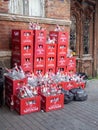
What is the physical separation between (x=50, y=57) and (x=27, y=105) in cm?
178

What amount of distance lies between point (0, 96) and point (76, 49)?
409cm

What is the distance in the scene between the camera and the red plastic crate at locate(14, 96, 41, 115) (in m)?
4.15

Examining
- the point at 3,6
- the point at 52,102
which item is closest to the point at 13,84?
the point at 52,102

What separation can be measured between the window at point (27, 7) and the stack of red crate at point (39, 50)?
0.95 m

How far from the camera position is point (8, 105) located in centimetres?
460

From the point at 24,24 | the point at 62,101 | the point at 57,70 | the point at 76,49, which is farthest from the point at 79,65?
the point at 62,101

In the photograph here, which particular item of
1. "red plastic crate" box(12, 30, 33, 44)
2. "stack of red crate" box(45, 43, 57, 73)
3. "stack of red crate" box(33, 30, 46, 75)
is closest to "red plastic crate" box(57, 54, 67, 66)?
"stack of red crate" box(45, 43, 57, 73)

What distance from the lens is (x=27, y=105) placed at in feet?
13.8

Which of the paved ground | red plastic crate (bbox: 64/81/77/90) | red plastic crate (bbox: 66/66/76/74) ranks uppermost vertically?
red plastic crate (bbox: 66/66/76/74)

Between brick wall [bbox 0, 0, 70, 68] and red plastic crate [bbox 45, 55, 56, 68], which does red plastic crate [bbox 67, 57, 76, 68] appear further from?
brick wall [bbox 0, 0, 70, 68]

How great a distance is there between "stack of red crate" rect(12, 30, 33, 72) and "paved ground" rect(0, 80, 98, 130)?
3.82ft

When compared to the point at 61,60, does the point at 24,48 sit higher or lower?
higher

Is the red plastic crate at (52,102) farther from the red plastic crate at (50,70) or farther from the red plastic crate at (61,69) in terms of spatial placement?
the red plastic crate at (61,69)

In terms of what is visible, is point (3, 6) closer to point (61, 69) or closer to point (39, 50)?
point (39, 50)
